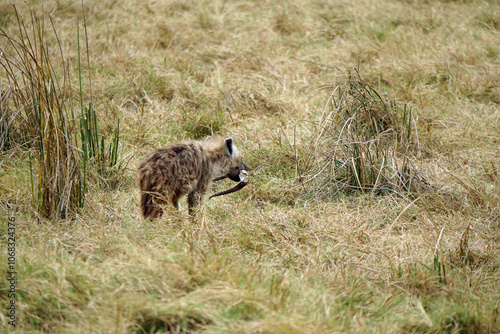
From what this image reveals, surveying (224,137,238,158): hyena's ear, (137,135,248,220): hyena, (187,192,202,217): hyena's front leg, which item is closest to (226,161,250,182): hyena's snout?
(137,135,248,220): hyena

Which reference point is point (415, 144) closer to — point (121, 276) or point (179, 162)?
point (179, 162)

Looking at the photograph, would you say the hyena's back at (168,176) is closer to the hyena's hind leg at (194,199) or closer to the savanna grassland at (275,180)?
the hyena's hind leg at (194,199)

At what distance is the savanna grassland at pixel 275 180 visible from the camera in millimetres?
3039

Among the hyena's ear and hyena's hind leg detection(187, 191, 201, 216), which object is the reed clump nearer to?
the hyena's ear

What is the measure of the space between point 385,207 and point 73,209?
2.81m

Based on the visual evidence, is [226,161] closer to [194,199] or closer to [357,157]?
[194,199]

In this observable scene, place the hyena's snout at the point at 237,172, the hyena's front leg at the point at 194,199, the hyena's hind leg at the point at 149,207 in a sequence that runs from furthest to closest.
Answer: the hyena's snout at the point at 237,172, the hyena's front leg at the point at 194,199, the hyena's hind leg at the point at 149,207

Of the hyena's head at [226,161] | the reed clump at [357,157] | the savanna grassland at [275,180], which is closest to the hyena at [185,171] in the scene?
the hyena's head at [226,161]

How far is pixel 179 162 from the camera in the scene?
4449 mm

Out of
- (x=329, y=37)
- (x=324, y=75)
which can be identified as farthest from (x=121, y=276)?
(x=329, y=37)

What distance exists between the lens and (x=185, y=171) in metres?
4.52

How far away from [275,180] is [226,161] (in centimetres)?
57

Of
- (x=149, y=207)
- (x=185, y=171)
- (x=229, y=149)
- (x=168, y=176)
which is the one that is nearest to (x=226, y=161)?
(x=229, y=149)

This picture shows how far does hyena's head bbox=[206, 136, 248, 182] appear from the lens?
5270mm
